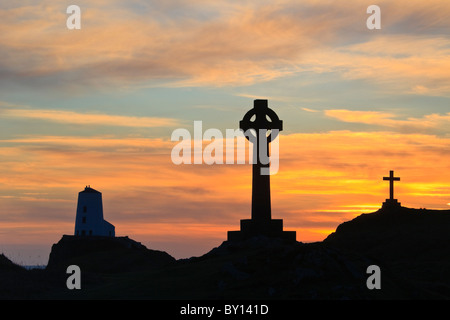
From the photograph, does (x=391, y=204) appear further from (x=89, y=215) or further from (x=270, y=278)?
(x=89, y=215)

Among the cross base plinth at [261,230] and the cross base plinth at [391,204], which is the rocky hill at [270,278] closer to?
the cross base plinth at [261,230]

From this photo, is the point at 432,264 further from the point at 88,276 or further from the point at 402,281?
the point at 88,276

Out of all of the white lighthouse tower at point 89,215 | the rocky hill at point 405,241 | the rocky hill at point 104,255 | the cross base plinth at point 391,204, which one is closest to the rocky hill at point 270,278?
the rocky hill at point 405,241

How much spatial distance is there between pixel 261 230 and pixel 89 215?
106ft

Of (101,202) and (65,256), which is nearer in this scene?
(65,256)

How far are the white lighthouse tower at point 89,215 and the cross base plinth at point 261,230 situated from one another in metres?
30.8

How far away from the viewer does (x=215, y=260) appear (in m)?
39.3

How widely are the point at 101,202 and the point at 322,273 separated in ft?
153

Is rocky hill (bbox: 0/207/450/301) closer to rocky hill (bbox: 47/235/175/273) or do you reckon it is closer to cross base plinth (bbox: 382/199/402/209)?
rocky hill (bbox: 47/235/175/273)

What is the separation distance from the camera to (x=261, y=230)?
45656 mm
